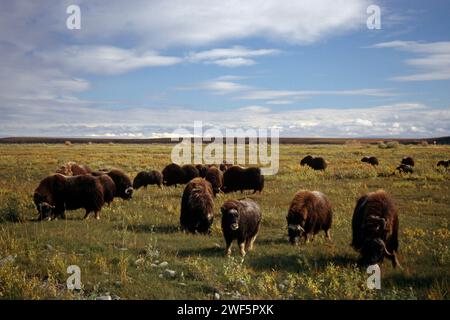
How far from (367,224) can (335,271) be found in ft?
4.67

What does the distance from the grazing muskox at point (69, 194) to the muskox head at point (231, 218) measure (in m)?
6.42

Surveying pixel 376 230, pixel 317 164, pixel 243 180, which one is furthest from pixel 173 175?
pixel 376 230

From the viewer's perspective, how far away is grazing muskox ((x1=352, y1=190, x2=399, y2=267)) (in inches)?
354

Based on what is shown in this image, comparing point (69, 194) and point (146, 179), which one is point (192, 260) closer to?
point (69, 194)

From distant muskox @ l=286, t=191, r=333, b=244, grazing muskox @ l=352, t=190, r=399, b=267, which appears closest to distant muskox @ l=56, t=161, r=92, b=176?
distant muskox @ l=286, t=191, r=333, b=244

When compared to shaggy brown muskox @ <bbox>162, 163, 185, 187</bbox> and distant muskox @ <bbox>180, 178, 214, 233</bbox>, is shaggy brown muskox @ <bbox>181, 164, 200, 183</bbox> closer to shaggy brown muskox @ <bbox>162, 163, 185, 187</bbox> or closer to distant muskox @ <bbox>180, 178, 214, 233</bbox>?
shaggy brown muskox @ <bbox>162, 163, 185, 187</bbox>

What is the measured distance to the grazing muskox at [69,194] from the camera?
14.8 meters

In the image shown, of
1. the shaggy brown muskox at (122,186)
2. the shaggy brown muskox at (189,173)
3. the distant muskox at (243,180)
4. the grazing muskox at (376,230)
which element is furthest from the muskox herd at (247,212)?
the shaggy brown muskox at (189,173)

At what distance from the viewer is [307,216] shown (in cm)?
1170

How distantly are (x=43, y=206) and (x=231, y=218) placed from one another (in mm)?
7620

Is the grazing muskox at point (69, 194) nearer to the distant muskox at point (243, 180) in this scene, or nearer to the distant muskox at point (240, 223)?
the distant muskox at point (240, 223)

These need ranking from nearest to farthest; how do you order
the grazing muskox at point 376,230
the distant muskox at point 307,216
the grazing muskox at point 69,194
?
the grazing muskox at point 376,230 < the distant muskox at point 307,216 < the grazing muskox at point 69,194
